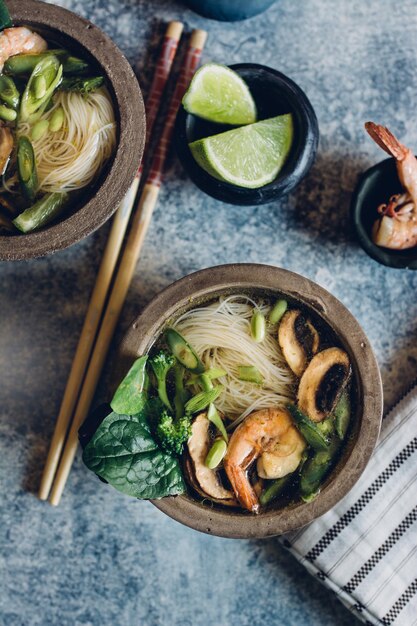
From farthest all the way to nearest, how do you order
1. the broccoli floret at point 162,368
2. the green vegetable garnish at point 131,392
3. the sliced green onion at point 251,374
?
the sliced green onion at point 251,374, the broccoli floret at point 162,368, the green vegetable garnish at point 131,392

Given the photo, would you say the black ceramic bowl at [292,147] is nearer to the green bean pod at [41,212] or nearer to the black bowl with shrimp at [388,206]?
the black bowl with shrimp at [388,206]

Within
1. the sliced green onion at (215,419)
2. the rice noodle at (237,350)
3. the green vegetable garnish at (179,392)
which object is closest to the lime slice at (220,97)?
the rice noodle at (237,350)

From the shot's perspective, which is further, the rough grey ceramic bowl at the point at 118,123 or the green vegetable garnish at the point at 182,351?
the green vegetable garnish at the point at 182,351

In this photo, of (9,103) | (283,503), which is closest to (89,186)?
(9,103)

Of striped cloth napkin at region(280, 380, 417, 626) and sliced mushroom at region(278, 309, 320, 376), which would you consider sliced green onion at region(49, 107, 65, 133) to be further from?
striped cloth napkin at region(280, 380, 417, 626)

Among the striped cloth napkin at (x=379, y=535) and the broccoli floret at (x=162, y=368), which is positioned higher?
the broccoli floret at (x=162, y=368)
